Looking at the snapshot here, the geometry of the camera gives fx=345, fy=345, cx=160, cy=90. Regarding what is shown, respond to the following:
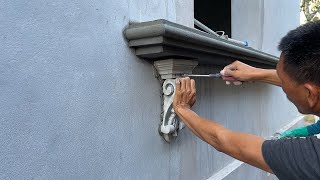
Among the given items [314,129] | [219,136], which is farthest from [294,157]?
[314,129]

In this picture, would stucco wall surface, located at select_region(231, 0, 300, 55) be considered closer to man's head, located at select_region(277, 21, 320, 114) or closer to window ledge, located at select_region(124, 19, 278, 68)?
window ledge, located at select_region(124, 19, 278, 68)

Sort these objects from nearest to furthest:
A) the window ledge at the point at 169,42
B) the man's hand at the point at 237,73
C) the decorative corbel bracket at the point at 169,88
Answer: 1. the window ledge at the point at 169,42
2. the decorative corbel bracket at the point at 169,88
3. the man's hand at the point at 237,73

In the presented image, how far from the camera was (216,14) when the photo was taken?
6238 millimetres

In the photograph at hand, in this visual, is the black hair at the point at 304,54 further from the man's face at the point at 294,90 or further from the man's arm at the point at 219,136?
the man's arm at the point at 219,136

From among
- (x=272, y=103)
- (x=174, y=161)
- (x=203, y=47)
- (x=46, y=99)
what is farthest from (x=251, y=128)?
(x=46, y=99)

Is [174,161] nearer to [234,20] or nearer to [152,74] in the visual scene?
Answer: [152,74]

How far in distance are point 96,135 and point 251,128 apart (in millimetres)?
3104

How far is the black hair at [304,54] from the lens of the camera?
146 cm

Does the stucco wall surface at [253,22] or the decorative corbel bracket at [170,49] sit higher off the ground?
the stucco wall surface at [253,22]

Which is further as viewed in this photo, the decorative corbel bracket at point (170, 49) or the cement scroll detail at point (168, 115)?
the cement scroll detail at point (168, 115)

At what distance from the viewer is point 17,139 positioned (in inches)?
55.4

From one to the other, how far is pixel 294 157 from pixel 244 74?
1.07 meters

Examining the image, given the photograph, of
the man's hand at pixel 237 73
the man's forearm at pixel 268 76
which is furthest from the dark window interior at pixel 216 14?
the man's hand at pixel 237 73

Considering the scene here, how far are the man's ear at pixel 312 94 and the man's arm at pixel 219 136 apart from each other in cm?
29
